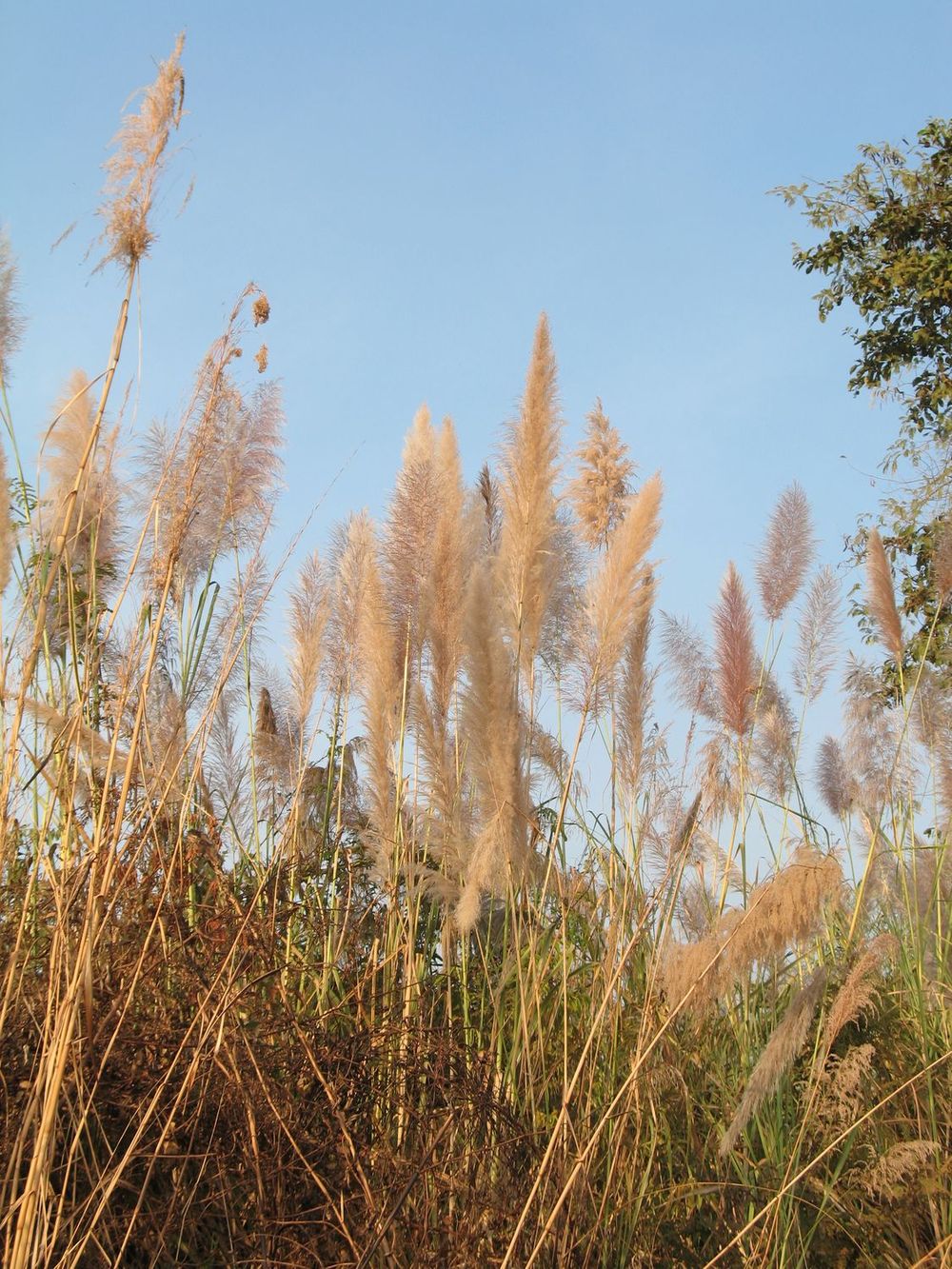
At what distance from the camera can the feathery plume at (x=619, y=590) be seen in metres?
2.84

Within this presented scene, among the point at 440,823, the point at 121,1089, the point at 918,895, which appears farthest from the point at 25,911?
the point at 918,895

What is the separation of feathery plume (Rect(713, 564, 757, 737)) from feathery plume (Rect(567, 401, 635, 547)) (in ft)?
1.83

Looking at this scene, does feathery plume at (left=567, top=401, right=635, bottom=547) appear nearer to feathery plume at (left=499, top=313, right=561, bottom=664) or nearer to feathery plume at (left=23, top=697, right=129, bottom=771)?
feathery plume at (left=499, top=313, right=561, bottom=664)

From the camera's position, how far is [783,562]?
4.38 meters

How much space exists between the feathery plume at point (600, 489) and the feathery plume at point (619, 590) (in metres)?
0.91

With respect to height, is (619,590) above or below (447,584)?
below

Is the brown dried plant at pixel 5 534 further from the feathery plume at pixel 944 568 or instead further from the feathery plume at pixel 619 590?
the feathery plume at pixel 944 568

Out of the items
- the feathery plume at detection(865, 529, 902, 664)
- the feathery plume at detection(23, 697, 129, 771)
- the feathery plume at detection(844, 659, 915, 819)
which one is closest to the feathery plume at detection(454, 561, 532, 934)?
the feathery plume at detection(23, 697, 129, 771)

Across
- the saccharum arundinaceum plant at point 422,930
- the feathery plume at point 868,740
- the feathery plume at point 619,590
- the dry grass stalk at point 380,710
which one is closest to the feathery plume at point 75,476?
the saccharum arundinaceum plant at point 422,930

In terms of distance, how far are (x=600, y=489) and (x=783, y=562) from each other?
3.00 feet

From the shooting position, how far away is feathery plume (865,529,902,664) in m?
3.78

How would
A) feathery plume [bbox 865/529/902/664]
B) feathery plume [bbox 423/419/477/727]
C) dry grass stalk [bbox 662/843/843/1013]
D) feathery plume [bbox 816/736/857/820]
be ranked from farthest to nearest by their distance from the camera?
1. feathery plume [bbox 816/736/857/820]
2. feathery plume [bbox 865/529/902/664]
3. feathery plume [bbox 423/419/477/727]
4. dry grass stalk [bbox 662/843/843/1013]

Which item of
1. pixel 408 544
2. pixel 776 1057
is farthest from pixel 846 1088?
pixel 408 544

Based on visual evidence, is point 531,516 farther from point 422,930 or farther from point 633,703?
point 422,930
